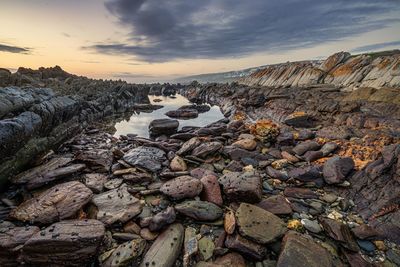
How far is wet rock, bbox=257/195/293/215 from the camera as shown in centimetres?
538

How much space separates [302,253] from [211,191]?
2.42 metres

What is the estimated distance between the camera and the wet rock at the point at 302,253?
394cm

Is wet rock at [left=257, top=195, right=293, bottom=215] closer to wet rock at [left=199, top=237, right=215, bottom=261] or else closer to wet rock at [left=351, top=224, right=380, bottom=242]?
wet rock at [left=351, top=224, right=380, bottom=242]

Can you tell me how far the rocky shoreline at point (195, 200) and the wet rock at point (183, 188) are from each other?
0.03 meters

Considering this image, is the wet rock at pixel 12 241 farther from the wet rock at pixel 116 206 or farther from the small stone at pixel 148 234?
the small stone at pixel 148 234

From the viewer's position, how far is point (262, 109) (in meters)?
19.5

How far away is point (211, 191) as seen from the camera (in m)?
5.88

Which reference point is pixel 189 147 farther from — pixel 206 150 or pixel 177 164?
pixel 177 164

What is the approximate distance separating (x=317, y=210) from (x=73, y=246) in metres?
5.14

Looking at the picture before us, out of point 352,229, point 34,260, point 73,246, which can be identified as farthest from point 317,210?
point 34,260

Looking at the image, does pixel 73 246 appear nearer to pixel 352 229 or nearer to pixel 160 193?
pixel 160 193

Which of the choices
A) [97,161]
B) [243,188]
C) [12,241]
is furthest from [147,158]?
[12,241]

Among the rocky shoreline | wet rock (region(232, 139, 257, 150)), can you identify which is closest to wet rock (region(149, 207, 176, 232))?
the rocky shoreline

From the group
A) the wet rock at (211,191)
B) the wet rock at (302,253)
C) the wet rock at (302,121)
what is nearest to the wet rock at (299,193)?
the wet rock at (302,253)
